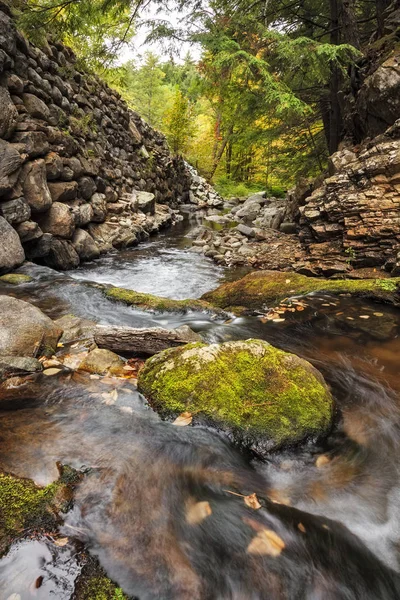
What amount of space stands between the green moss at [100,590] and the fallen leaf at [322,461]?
1494 mm

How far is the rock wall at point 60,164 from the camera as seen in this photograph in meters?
7.25

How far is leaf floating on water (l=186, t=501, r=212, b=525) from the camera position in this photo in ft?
5.93

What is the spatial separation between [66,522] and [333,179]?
8418mm

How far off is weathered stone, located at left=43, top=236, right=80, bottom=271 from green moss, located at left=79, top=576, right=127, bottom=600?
7.72 m

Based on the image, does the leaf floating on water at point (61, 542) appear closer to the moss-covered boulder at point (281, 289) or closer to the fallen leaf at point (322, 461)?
the fallen leaf at point (322, 461)

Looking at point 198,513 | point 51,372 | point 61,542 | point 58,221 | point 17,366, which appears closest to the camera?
point 61,542

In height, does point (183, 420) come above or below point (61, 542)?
below

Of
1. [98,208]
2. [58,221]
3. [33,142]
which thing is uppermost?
[33,142]

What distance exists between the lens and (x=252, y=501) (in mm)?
1943

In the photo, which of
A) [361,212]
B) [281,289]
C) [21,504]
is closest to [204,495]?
[21,504]

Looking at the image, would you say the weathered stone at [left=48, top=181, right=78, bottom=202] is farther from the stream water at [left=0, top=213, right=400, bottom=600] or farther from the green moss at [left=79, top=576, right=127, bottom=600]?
the green moss at [left=79, top=576, right=127, bottom=600]

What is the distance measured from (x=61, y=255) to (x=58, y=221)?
932 millimetres

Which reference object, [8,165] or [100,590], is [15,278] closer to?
[8,165]

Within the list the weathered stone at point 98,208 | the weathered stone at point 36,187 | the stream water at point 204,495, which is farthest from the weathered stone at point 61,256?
the stream water at point 204,495
